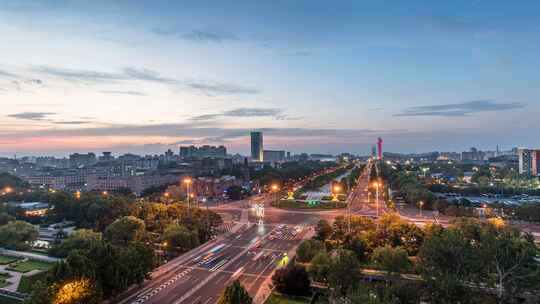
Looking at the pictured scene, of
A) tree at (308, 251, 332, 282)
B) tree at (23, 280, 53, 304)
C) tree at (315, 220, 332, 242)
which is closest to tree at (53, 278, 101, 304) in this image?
tree at (23, 280, 53, 304)

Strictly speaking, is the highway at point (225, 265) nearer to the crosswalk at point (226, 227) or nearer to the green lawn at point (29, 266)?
the crosswalk at point (226, 227)

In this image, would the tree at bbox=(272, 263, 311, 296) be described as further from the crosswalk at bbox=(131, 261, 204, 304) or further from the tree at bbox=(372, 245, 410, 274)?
the crosswalk at bbox=(131, 261, 204, 304)

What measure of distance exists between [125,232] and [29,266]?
9.37 m

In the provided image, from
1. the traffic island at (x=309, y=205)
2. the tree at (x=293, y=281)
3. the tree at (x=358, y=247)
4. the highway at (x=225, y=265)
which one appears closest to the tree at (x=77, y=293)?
the highway at (x=225, y=265)

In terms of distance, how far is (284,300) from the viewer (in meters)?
26.0

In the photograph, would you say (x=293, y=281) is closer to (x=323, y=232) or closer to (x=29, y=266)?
(x=323, y=232)

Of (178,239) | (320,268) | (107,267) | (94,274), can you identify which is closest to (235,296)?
(320,268)

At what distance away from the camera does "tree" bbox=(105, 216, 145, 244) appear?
38.0 metres

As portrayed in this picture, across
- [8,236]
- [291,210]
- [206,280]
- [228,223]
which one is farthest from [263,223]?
[8,236]

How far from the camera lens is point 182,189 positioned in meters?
82.8

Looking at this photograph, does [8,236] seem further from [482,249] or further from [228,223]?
[482,249]

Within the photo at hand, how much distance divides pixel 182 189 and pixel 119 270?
57.9 metres

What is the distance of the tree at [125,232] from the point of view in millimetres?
38000

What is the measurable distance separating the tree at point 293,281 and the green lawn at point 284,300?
0.43 metres
